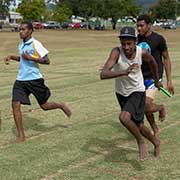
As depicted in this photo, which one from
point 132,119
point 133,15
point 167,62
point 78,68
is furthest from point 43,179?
point 133,15

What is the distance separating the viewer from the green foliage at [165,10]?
122 metres

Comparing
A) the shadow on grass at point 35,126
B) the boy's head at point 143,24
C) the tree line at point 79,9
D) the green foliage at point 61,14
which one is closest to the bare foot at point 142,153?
the boy's head at point 143,24

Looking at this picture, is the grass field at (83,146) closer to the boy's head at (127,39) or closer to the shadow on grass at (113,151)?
the shadow on grass at (113,151)

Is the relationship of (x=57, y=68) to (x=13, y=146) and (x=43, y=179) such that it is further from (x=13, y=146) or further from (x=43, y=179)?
(x=43, y=179)

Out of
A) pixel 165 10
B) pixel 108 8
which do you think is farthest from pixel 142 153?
pixel 165 10

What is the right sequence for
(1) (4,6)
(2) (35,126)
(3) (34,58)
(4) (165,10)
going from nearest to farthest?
1. (3) (34,58)
2. (2) (35,126)
3. (1) (4,6)
4. (4) (165,10)

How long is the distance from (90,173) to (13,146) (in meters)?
1.56

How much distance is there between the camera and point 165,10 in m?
123

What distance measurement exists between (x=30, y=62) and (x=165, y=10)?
119991mm

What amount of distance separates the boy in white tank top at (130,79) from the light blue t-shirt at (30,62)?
5.70ft

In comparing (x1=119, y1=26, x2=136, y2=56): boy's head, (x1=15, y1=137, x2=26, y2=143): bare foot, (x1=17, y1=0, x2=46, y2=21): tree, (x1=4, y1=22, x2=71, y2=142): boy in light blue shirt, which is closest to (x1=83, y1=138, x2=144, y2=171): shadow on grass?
(x1=15, y1=137, x2=26, y2=143): bare foot

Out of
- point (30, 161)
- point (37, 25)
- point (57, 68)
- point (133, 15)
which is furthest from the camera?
point (133, 15)

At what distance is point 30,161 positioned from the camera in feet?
19.0

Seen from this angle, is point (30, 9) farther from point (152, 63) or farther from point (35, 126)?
point (152, 63)
